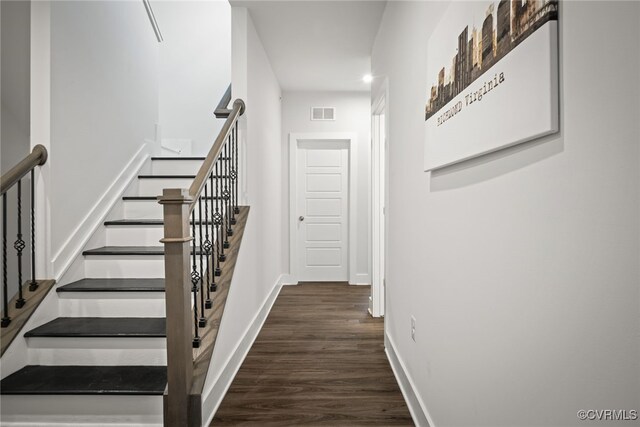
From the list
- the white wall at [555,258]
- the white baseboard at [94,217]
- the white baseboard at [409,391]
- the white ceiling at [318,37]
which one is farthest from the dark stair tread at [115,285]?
the white ceiling at [318,37]

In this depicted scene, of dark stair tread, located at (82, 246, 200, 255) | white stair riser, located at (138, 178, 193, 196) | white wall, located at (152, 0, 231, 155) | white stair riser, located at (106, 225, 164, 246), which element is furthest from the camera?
white wall, located at (152, 0, 231, 155)

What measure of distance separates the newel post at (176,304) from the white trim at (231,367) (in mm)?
201

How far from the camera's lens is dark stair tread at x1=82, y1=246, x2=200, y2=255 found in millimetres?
2447

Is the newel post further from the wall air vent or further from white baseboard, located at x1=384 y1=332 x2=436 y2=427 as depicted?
the wall air vent

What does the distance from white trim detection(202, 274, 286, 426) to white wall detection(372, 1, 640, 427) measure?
3.58ft

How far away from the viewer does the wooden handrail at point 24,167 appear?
1.78m

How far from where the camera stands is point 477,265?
3.78 ft

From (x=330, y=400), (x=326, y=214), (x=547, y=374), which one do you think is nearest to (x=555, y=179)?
(x=547, y=374)

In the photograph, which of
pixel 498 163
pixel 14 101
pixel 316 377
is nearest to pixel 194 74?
pixel 14 101

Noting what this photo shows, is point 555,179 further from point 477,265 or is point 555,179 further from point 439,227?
point 439,227

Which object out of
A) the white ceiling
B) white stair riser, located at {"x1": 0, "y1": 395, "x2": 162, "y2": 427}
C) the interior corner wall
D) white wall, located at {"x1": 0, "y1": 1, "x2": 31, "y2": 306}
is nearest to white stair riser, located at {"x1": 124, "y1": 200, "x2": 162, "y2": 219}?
the interior corner wall

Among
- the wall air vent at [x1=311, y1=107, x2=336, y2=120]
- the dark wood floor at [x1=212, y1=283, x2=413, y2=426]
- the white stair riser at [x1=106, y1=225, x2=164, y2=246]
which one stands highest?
the wall air vent at [x1=311, y1=107, x2=336, y2=120]

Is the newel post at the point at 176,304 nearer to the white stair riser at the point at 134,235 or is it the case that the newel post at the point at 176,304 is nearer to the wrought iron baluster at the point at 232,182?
the wrought iron baluster at the point at 232,182

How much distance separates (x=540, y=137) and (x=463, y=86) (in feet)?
1.48
